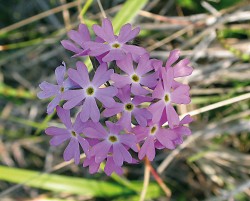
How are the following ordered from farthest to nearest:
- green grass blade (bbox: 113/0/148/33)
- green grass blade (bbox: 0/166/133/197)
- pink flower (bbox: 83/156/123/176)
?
1. green grass blade (bbox: 0/166/133/197)
2. green grass blade (bbox: 113/0/148/33)
3. pink flower (bbox: 83/156/123/176)

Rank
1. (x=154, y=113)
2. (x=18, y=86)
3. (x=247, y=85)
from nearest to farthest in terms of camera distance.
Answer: (x=154, y=113)
(x=247, y=85)
(x=18, y=86)

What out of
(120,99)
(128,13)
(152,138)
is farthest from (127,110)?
(128,13)

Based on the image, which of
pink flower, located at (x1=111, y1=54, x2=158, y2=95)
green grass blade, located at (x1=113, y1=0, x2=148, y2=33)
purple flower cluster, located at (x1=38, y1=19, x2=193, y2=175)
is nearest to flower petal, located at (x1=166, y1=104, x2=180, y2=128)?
purple flower cluster, located at (x1=38, y1=19, x2=193, y2=175)

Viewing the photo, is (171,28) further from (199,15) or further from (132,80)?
(132,80)

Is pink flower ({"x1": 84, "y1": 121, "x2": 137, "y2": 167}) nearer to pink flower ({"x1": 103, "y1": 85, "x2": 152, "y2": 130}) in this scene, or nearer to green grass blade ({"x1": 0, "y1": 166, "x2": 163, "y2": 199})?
pink flower ({"x1": 103, "y1": 85, "x2": 152, "y2": 130})

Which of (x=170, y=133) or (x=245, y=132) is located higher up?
(x=245, y=132)

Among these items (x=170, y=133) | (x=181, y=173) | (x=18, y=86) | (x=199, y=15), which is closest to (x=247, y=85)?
(x=199, y=15)
